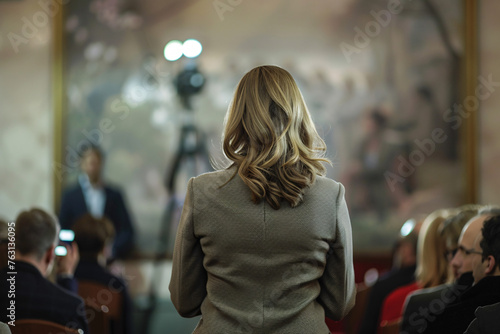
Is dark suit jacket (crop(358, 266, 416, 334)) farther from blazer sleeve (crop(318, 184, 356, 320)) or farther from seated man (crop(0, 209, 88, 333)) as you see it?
blazer sleeve (crop(318, 184, 356, 320))

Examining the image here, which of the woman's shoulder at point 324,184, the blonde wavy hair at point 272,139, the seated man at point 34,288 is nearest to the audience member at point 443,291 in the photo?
the woman's shoulder at point 324,184

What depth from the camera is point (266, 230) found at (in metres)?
1.76

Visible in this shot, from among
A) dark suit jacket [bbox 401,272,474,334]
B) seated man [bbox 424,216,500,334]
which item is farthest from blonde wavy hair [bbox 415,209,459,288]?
seated man [bbox 424,216,500,334]

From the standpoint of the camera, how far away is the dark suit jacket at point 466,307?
2.20m

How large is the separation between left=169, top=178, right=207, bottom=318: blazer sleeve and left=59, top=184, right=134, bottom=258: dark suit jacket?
167 inches

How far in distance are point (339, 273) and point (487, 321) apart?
431 millimetres

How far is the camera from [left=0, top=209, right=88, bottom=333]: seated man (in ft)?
8.35

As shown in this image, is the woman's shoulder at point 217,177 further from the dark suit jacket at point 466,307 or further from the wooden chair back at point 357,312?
the wooden chair back at point 357,312

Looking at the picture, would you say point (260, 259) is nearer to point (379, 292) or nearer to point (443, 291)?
point (443, 291)

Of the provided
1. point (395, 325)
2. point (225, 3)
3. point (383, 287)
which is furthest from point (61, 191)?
point (395, 325)

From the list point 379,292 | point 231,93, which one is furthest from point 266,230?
point 231,93

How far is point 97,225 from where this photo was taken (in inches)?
147

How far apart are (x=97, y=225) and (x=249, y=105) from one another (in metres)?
2.16

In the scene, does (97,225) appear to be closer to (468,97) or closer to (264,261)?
(264,261)
